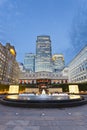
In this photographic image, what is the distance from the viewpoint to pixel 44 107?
35.6 feet

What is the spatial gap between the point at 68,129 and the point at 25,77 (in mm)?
116955

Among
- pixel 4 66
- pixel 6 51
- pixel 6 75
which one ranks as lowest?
pixel 6 75

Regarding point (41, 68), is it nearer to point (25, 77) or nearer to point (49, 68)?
point (49, 68)

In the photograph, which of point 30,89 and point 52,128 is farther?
point 30,89

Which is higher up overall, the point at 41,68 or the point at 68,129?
the point at 41,68

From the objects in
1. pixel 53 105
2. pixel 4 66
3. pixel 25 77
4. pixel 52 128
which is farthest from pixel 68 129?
pixel 25 77

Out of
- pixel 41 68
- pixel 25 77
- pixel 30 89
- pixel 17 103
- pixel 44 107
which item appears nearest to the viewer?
pixel 44 107

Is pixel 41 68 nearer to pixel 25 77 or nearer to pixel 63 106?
pixel 25 77

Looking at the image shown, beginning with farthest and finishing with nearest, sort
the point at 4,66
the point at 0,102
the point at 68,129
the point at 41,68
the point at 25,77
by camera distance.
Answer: the point at 41,68, the point at 25,77, the point at 4,66, the point at 0,102, the point at 68,129

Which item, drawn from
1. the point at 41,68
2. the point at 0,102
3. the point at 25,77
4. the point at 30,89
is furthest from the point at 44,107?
the point at 41,68

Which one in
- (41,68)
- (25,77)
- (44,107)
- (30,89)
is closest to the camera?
(44,107)

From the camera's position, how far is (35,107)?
10953 mm

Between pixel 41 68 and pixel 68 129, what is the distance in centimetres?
18502

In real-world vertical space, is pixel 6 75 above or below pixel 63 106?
above
